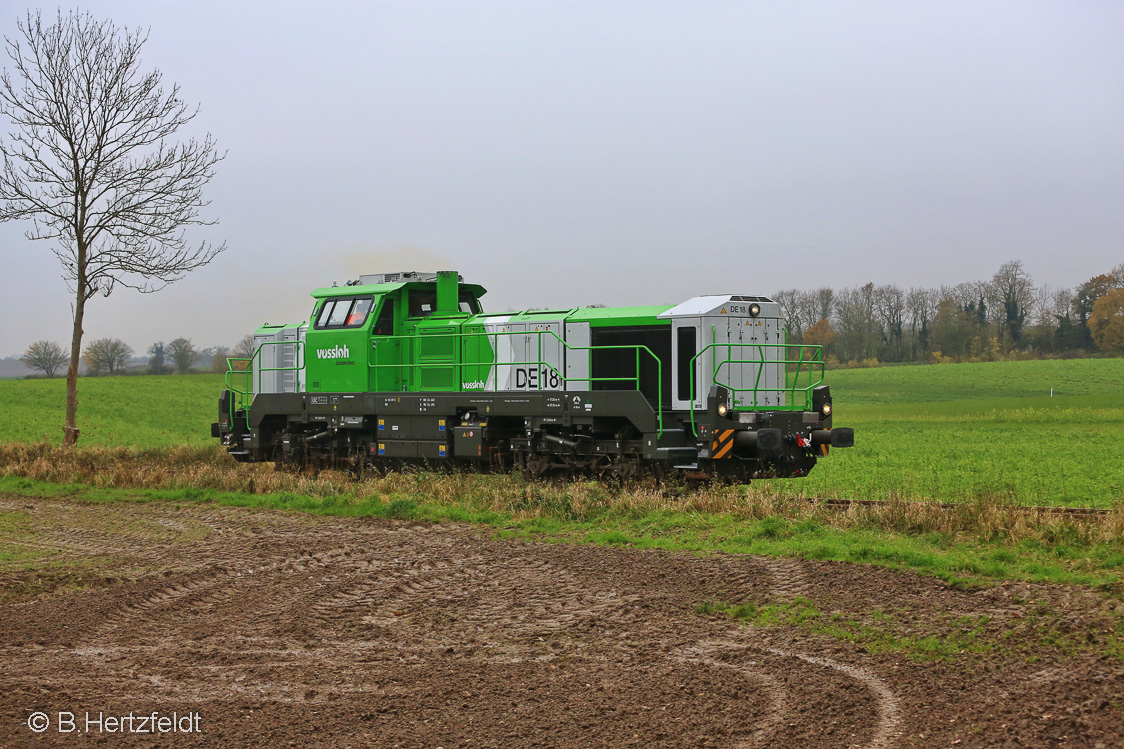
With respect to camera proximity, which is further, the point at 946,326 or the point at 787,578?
the point at 946,326

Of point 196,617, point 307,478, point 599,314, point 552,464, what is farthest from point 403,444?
point 196,617

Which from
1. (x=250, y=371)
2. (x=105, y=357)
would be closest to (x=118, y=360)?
(x=105, y=357)

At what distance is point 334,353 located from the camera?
17.5 m

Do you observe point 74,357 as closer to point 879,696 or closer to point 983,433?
point 879,696

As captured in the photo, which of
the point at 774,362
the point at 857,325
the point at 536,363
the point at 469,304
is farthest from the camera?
the point at 857,325

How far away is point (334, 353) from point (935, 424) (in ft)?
88.2

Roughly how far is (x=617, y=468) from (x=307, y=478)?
623cm

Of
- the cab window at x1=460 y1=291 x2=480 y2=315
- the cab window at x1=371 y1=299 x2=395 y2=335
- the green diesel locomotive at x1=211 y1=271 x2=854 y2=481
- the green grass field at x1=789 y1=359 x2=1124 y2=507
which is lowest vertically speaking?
the green grass field at x1=789 y1=359 x2=1124 y2=507

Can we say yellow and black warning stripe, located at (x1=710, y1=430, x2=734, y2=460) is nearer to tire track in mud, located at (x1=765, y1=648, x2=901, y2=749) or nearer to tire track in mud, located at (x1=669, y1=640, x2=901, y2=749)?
tire track in mud, located at (x1=669, y1=640, x2=901, y2=749)

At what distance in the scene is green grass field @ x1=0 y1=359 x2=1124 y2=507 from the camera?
56.1 feet

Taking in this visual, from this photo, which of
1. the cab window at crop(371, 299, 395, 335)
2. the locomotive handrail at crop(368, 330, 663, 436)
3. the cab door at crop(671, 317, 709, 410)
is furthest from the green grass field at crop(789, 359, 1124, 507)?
the cab window at crop(371, 299, 395, 335)

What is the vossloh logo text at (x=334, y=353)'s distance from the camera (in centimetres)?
1731

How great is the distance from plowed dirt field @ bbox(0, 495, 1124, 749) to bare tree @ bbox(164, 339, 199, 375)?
2473 inches

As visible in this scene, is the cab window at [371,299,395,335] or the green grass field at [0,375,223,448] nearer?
the cab window at [371,299,395,335]
